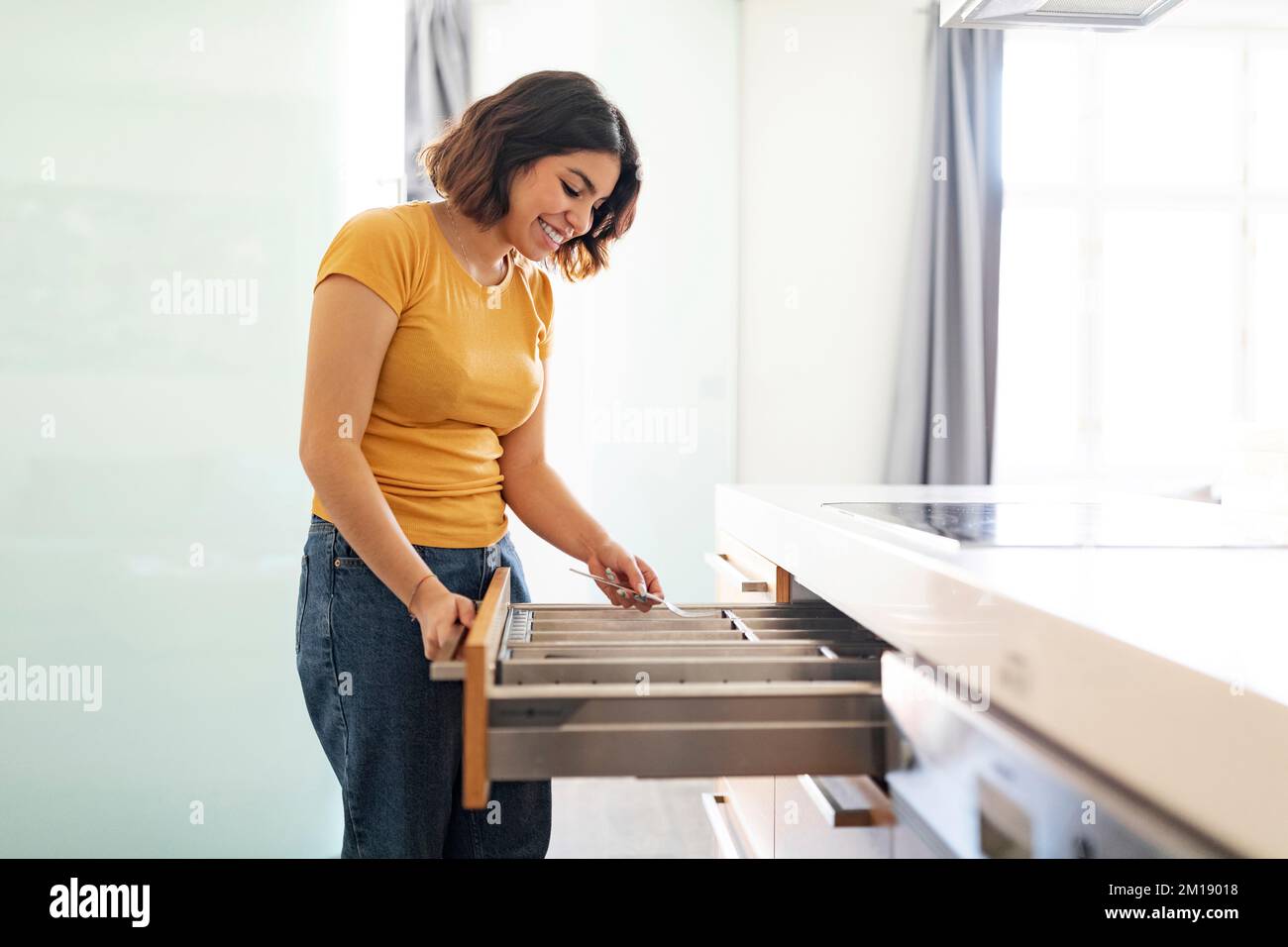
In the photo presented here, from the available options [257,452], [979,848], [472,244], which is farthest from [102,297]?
[979,848]

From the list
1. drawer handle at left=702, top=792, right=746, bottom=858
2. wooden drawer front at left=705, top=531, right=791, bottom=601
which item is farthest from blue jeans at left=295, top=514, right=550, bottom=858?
drawer handle at left=702, top=792, right=746, bottom=858

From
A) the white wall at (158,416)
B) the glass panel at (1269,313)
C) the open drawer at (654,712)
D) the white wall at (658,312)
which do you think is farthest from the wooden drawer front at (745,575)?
the glass panel at (1269,313)

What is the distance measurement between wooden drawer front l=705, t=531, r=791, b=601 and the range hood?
1.01 metres

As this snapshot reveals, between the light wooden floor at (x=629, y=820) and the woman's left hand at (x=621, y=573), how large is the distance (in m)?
1.04

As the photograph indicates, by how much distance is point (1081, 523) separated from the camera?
123cm

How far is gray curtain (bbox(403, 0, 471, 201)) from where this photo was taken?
3311 millimetres

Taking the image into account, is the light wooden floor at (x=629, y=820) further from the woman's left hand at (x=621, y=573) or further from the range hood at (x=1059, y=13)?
the range hood at (x=1059, y=13)

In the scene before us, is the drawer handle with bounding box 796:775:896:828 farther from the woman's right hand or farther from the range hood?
the range hood

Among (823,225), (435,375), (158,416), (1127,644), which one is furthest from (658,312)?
(1127,644)

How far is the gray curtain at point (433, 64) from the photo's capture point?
3.31 meters

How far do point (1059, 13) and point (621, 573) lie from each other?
1233 mm

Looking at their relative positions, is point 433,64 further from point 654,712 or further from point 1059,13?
point 654,712

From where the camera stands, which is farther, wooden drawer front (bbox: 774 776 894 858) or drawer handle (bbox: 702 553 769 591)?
drawer handle (bbox: 702 553 769 591)
